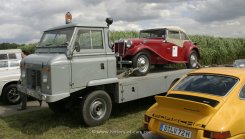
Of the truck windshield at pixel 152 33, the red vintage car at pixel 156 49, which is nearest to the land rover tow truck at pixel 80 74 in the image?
the red vintage car at pixel 156 49

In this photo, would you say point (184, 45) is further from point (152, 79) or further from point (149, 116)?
point (149, 116)

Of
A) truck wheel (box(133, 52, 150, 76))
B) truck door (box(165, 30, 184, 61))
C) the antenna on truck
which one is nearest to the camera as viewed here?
the antenna on truck

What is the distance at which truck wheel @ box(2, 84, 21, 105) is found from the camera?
10938mm

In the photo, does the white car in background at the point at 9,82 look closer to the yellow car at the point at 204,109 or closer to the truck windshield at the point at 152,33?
the truck windshield at the point at 152,33

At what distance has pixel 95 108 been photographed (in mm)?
7758

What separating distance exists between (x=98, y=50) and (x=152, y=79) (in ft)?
6.55

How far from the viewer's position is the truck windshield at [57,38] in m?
7.75

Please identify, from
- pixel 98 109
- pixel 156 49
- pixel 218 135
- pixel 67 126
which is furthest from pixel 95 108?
pixel 218 135

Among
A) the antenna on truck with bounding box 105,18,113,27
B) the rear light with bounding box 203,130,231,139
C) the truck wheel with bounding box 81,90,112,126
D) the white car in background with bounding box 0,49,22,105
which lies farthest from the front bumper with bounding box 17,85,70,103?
the rear light with bounding box 203,130,231,139

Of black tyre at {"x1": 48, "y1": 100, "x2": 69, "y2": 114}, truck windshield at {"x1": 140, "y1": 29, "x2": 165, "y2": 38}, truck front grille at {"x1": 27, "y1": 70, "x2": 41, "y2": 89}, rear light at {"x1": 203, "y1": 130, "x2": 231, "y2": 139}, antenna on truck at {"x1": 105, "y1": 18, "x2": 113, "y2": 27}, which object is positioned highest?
antenna on truck at {"x1": 105, "y1": 18, "x2": 113, "y2": 27}

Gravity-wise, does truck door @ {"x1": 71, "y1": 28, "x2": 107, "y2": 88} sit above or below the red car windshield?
above

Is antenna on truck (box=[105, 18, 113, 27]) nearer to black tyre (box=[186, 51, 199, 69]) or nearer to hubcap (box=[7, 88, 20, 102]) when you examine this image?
black tyre (box=[186, 51, 199, 69])

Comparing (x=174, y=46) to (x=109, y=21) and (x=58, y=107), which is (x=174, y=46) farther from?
(x=58, y=107)

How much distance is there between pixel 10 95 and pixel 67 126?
13.6ft
